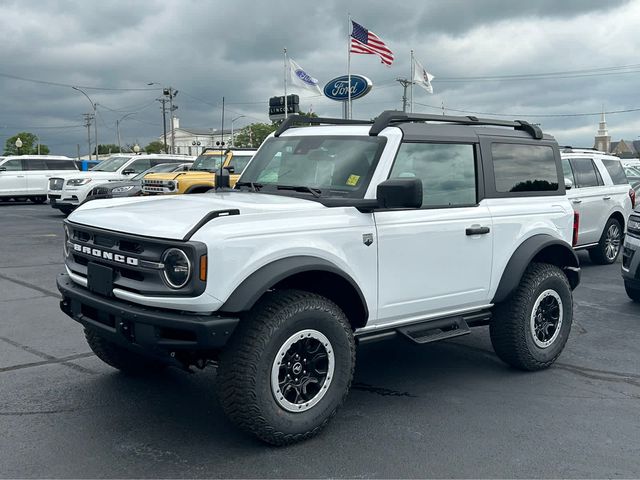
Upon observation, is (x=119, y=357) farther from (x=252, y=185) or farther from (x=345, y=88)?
(x=345, y=88)

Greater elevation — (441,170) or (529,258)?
(441,170)

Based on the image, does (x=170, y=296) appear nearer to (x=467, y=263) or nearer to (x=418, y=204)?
(x=418, y=204)

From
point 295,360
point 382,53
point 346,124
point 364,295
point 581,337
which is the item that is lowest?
point 581,337

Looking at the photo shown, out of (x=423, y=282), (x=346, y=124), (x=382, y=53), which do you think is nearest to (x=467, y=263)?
(x=423, y=282)

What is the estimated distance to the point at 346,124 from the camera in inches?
210

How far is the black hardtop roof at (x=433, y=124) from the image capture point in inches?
191

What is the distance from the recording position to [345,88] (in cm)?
2592

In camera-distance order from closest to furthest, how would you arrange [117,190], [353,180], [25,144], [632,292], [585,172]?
[353,180] < [632,292] < [585,172] < [117,190] < [25,144]

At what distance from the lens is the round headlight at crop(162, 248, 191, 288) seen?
11.9ft

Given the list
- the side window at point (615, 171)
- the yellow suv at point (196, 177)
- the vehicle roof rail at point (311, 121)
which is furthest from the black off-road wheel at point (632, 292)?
the yellow suv at point (196, 177)

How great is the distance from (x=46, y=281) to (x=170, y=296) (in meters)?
6.37

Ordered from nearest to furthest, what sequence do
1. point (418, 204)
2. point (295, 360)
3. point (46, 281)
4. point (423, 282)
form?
point (295, 360), point (418, 204), point (423, 282), point (46, 281)

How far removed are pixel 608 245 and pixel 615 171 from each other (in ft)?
4.31

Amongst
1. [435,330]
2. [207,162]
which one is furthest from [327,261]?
[207,162]
